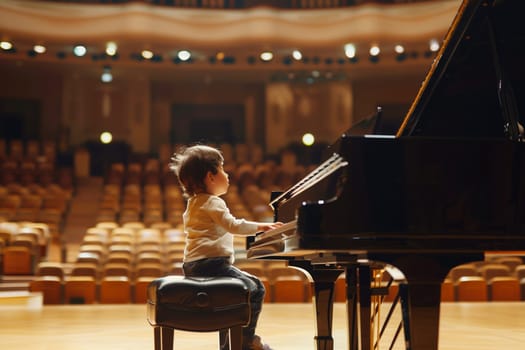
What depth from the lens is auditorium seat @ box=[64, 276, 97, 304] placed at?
5.68 meters

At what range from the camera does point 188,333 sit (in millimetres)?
3871

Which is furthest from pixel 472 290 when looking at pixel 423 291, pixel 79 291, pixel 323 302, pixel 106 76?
pixel 106 76

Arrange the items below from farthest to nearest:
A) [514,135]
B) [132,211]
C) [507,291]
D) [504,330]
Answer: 1. [132,211]
2. [507,291]
3. [504,330]
4. [514,135]

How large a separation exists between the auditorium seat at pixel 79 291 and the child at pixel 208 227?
3664 mm

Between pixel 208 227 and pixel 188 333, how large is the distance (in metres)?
1.81

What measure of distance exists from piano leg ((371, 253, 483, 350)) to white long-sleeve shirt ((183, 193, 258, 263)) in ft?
2.06

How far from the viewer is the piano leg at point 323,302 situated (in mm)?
2498

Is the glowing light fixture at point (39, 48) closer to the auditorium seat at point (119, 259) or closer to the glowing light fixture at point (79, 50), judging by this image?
the glowing light fixture at point (79, 50)

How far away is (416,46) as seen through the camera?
10992 mm

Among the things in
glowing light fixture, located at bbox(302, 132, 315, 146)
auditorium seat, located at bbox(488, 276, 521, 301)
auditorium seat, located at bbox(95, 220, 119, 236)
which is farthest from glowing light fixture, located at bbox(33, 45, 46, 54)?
auditorium seat, located at bbox(488, 276, 521, 301)

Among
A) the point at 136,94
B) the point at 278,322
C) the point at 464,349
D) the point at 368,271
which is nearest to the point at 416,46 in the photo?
the point at 136,94

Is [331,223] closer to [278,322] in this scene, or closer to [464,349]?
[464,349]

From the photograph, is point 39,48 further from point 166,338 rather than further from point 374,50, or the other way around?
point 166,338

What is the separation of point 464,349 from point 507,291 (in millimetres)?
3208
